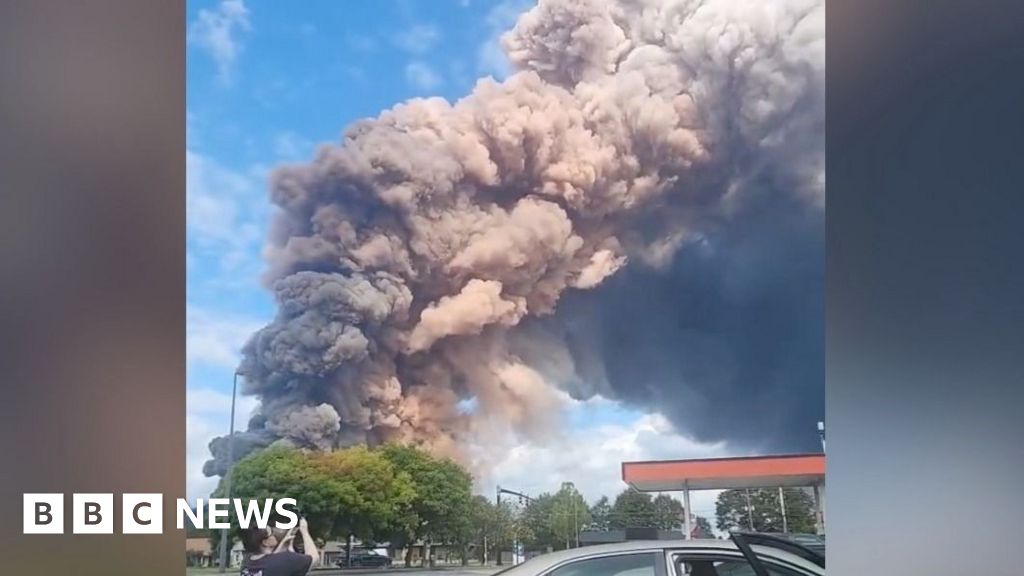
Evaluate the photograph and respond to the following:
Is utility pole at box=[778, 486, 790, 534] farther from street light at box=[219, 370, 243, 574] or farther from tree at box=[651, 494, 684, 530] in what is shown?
street light at box=[219, 370, 243, 574]

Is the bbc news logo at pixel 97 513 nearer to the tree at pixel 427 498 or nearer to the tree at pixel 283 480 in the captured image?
the tree at pixel 283 480

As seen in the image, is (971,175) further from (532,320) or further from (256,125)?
(256,125)

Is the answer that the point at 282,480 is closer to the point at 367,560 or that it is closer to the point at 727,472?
the point at 367,560

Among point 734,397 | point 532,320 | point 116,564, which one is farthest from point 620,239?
point 116,564

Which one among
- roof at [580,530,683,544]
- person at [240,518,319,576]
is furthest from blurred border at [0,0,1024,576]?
roof at [580,530,683,544]

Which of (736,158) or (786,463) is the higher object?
(736,158)

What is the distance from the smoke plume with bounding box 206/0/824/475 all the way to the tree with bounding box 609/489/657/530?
24cm

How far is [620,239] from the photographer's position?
250 centimetres

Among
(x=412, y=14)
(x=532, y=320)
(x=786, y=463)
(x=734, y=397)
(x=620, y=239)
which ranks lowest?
(x=786, y=463)

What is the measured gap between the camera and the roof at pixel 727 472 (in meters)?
2.45

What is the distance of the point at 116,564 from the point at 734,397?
1906 mm

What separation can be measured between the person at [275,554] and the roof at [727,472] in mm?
951

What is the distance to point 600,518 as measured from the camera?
7.97 ft

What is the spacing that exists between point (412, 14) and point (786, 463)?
1.72 metres
